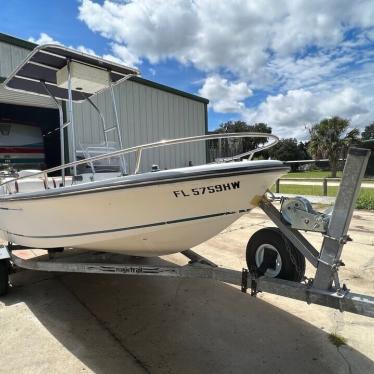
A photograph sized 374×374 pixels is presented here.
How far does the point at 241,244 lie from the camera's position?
227 inches

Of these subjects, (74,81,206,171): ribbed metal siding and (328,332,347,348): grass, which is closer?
(328,332,347,348): grass

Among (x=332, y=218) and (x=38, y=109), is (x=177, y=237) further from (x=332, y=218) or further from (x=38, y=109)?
(x=38, y=109)

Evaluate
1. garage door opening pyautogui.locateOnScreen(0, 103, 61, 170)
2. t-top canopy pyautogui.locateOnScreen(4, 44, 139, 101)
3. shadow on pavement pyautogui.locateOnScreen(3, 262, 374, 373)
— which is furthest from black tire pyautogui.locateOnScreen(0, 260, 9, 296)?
garage door opening pyautogui.locateOnScreen(0, 103, 61, 170)

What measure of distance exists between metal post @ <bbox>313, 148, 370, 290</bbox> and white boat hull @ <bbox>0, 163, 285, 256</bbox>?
622mm

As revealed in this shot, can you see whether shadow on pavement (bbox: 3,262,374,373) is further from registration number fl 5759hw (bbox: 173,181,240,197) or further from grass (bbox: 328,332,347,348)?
registration number fl 5759hw (bbox: 173,181,240,197)

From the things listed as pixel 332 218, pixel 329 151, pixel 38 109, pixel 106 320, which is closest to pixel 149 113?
pixel 38 109

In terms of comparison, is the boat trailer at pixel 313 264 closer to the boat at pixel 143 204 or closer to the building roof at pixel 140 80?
the boat at pixel 143 204

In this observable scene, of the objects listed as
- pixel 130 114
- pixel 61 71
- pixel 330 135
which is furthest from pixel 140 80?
pixel 330 135

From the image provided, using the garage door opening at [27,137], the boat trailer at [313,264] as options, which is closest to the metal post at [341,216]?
the boat trailer at [313,264]

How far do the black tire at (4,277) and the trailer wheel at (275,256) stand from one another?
9.22 feet

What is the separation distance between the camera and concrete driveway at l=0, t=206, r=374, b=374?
2.71 metres

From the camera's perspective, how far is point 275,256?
2904 millimetres

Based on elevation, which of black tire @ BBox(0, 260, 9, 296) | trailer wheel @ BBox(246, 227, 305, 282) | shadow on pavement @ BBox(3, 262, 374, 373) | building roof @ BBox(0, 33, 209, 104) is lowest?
shadow on pavement @ BBox(3, 262, 374, 373)

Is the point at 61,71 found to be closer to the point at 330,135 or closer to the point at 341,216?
the point at 341,216
